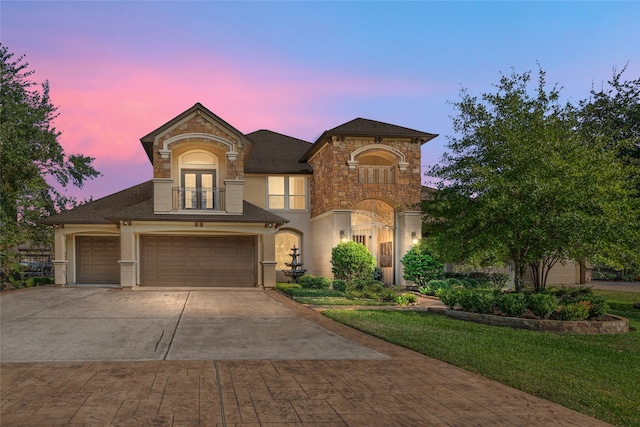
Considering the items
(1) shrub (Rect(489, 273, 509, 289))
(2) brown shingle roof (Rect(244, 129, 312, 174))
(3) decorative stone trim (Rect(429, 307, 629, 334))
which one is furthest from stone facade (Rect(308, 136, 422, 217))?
(3) decorative stone trim (Rect(429, 307, 629, 334))

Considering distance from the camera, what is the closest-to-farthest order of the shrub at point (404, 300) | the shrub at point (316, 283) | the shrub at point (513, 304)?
the shrub at point (513, 304) → the shrub at point (404, 300) → the shrub at point (316, 283)

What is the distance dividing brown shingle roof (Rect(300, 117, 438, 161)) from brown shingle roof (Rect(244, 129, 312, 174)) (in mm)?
2266

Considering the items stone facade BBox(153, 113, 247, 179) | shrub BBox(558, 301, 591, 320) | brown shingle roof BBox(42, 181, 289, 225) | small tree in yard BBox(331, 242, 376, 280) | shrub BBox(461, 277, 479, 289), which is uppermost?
stone facade BBox(153, 113, 247, 179)

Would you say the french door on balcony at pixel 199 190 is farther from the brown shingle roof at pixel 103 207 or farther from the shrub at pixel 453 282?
the shrub at pixel 453 282

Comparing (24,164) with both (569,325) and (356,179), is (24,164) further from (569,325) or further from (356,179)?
(569,325)

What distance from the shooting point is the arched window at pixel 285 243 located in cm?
2712

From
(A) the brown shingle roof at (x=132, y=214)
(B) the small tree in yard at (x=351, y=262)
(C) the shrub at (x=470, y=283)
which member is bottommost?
(C) the shrub at (x=470, y=283)

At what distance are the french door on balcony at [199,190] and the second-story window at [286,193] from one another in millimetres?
4014

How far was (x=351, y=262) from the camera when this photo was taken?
2186cm

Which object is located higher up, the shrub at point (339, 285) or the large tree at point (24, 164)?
the large tree at point (24, 164)

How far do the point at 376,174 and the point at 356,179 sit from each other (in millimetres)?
1275

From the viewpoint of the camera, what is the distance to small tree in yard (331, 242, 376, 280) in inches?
859

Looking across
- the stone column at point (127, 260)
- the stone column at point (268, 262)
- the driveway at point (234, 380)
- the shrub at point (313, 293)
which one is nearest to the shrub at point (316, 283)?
the stone column at point (268, 262)

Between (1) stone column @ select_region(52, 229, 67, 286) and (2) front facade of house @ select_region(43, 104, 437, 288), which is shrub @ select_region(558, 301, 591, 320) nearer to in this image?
(2) front facade of house @ select_region(43, 104, 437, 288)
